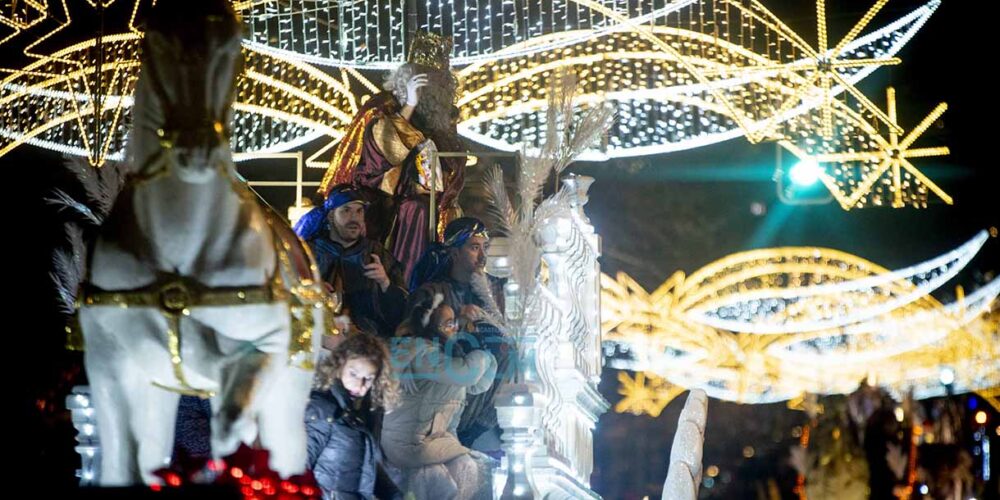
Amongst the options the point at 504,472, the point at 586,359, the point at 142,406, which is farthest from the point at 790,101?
the point at 142,406

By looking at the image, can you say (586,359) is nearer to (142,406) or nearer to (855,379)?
(142,406)

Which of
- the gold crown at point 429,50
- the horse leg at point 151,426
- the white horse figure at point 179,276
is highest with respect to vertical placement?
the gold crown at point 429,50

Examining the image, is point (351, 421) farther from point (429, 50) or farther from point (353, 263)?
point (429, 50)

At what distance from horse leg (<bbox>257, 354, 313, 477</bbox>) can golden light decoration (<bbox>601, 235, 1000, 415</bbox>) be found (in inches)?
393

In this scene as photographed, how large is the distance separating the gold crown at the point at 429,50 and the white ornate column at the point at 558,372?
1.31m

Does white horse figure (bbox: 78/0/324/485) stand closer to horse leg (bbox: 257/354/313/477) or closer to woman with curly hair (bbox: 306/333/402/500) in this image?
horse leg (bbox: 257/354/313/477)

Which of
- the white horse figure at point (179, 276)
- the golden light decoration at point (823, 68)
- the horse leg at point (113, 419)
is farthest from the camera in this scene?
the golden light decoration at point (823, 68)

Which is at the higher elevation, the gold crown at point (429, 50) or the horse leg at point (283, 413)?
the gold crown at point (429, 50)

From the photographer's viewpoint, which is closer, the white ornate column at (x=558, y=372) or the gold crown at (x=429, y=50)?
the white ornate column at (x=558, y=372)

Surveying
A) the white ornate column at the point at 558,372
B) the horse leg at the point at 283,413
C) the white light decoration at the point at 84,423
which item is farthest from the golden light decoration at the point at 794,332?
the horse leg at the point at 283,413

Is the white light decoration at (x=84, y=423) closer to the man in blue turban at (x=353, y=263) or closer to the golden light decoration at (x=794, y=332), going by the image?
the man in blue turban at (x=353, y=263)

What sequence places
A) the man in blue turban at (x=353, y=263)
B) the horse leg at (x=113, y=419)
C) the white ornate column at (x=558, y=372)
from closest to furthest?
the horse leg at (x=113, y=419)
the white ornate column at (x=558, y=372)
the man in blue turban at (x=353, y=263)

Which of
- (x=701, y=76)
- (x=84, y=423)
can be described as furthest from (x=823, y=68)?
(x=84, y=423)

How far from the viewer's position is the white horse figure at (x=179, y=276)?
6.70 m
